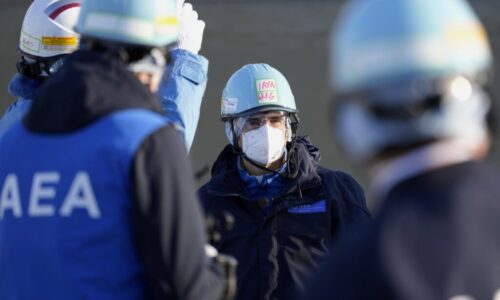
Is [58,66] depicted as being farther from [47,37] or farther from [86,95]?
[86,95]

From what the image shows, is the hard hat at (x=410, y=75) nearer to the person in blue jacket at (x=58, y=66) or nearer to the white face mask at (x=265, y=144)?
the person in blue jacket at (x=58, y=66)

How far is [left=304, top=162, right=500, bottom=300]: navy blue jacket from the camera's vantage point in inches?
73.2

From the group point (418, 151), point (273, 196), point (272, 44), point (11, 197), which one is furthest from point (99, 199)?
point (272, 44)

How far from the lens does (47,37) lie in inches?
167

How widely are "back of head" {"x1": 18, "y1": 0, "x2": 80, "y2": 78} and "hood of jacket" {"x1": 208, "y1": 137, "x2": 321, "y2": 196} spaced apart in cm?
141

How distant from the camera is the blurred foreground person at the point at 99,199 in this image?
2.76m

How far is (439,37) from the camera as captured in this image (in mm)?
2008

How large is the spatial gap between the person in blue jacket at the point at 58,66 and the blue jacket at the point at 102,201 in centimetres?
109

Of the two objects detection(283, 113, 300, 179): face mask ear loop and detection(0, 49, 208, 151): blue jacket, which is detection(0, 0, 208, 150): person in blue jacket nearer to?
detection(0, 49, 208, 151): blue jacket

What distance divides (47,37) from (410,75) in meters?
2.51

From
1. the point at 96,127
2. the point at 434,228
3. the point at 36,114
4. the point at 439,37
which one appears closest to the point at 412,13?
the point at 439,37

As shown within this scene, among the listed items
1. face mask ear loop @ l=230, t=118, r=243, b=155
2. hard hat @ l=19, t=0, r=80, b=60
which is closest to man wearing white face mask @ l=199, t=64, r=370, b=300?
face mask ear loop @ l=230, t=118, r=243, b=155

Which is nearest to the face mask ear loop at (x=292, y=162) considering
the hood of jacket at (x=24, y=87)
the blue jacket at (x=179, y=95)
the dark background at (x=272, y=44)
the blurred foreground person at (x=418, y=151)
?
the blue jacket at (x=179, y=95)

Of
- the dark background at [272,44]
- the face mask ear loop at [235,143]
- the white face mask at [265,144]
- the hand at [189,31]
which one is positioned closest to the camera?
the hand at [189,31]
